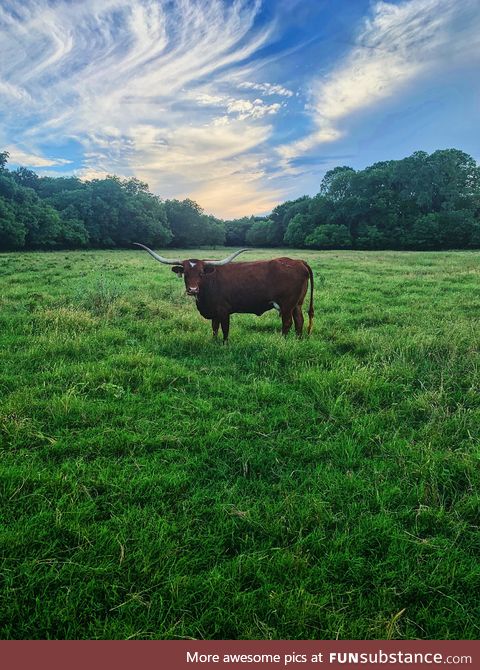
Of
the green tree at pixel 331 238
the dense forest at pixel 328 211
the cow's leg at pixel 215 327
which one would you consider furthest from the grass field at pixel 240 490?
the green tree at pixel 331 238

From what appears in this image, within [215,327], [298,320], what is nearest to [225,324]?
[215,327]

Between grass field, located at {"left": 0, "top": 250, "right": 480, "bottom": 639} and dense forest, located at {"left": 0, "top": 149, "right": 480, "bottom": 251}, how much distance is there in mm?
42005

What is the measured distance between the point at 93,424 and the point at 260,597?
8.38ft

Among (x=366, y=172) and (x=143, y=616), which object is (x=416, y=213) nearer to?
(x=366, y=172)

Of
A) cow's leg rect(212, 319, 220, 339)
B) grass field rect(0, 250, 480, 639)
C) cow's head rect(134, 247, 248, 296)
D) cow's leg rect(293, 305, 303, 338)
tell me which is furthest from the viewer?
cow's leg rect(293, 305, 303, 338)

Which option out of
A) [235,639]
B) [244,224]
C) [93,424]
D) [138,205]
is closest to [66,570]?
[235,639]

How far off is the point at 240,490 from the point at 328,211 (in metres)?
72.0

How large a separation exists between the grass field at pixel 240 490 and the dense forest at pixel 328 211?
4201 cm

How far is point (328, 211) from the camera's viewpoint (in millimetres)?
69062

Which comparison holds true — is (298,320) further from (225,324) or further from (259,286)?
(225,324)

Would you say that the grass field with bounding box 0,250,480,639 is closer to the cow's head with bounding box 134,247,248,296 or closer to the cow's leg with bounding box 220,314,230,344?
the cow's leg with bounding box 220,314,230,344

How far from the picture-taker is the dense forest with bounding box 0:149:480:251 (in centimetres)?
4584

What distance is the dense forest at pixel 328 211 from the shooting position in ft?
150

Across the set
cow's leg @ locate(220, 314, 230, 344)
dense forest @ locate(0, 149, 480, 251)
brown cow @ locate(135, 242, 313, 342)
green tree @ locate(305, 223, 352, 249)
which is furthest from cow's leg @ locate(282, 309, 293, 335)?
green tree @ locate(305, 223, 352, 249)
